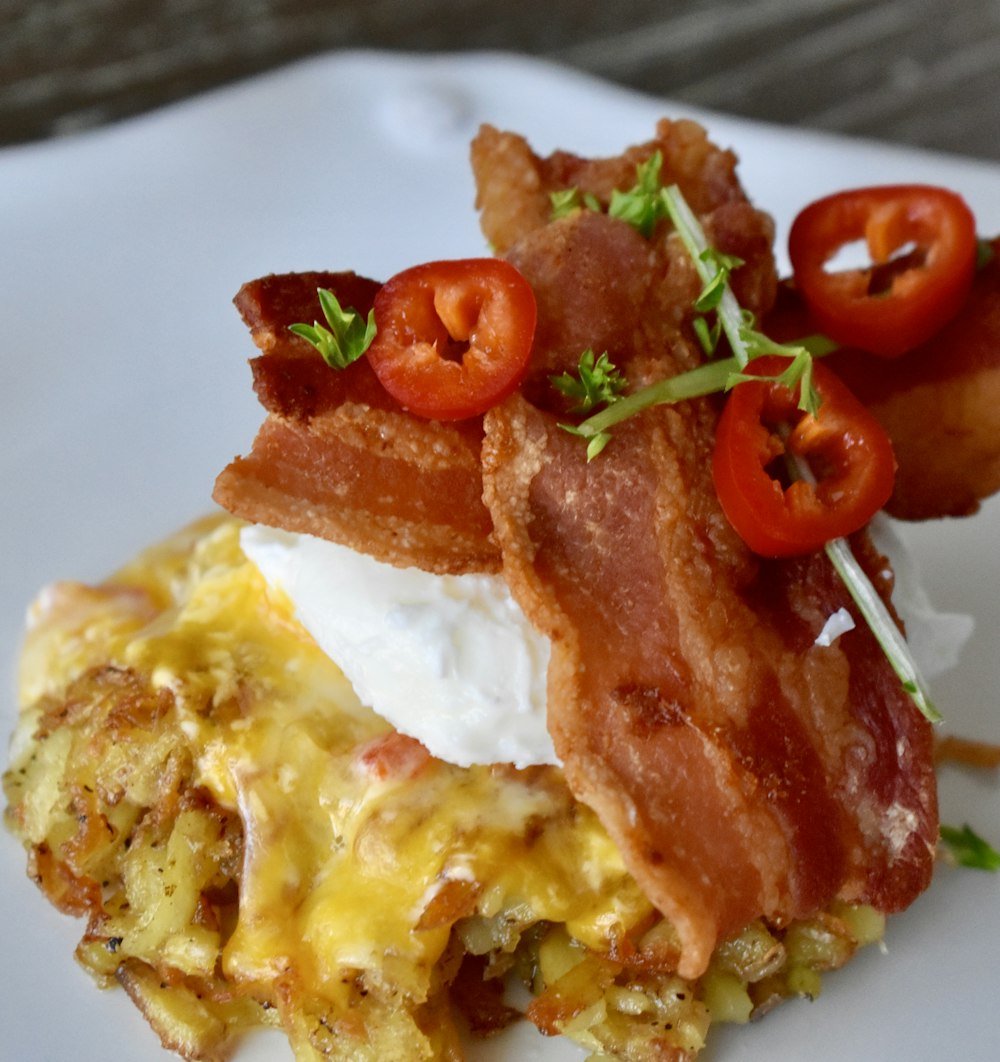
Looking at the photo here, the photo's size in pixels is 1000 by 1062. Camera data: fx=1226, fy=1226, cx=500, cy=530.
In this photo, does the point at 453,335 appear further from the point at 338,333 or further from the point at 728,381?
the point at 728,381

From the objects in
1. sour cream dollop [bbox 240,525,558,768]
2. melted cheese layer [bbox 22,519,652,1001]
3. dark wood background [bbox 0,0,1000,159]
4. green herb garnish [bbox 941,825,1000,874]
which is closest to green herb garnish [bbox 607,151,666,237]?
sour cream dollop [bbox 240,525,558,768]

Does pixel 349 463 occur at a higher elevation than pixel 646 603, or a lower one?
higher

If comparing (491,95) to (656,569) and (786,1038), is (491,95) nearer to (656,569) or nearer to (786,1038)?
(656,569)

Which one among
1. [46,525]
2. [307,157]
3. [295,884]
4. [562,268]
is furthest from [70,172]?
[295,884]

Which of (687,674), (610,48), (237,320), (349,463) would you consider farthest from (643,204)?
(610,48)

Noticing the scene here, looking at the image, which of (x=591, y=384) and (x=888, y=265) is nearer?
(x=591, y=384)

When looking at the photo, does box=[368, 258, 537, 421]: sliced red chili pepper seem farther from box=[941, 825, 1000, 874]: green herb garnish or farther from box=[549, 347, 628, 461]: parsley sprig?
box=[941, 825, 1000, 874]: green herb garnish
